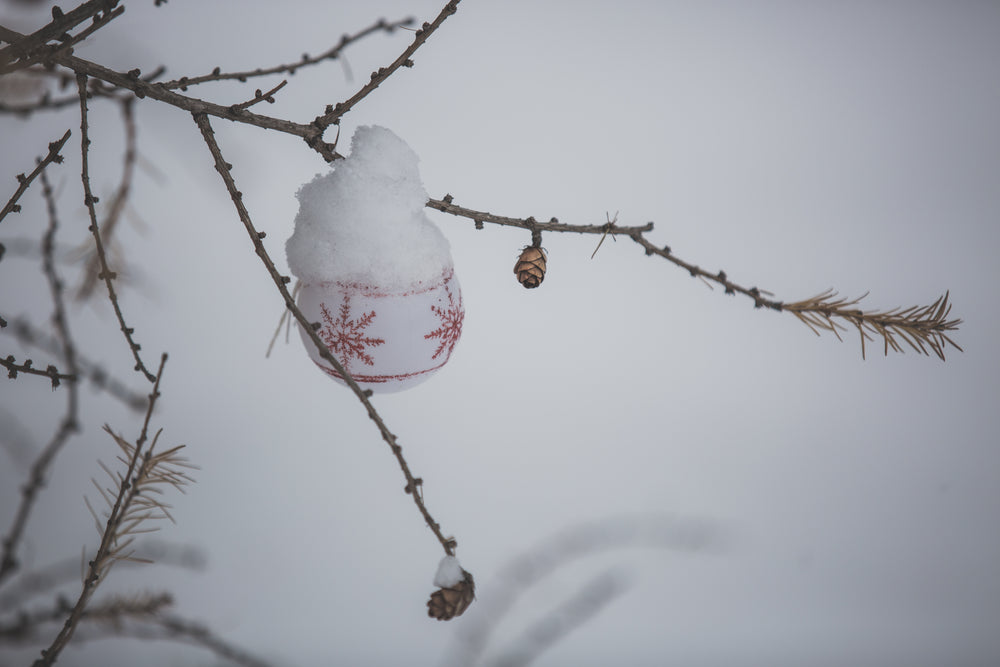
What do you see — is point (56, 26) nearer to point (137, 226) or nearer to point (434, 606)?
point (137, 226)

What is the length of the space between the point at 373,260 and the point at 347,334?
0.06 m

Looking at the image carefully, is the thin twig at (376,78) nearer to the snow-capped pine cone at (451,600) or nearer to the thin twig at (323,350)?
the thin twig at (323,350)

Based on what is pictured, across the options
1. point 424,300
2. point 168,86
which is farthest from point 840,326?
point 168,86

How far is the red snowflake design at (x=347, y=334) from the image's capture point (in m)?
0.47

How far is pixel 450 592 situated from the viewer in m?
0.37

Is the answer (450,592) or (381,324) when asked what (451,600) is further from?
(381,324)

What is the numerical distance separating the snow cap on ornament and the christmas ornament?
17cm

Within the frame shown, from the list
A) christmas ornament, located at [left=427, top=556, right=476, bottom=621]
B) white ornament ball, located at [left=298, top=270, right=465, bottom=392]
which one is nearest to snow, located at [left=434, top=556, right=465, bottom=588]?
christmas ornament, located at [left=427, top=556, right=476, bottom=621]

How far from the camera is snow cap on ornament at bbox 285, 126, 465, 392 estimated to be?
45cm

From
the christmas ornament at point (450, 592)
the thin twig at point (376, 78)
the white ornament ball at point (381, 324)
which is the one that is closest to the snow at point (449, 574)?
the christmas ornament at point (450, 592)

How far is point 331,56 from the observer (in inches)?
13.0

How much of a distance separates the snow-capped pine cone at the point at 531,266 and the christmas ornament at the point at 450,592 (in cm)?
20

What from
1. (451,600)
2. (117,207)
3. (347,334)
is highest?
(117,207)

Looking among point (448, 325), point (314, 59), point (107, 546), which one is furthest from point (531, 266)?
point (107, 546)
